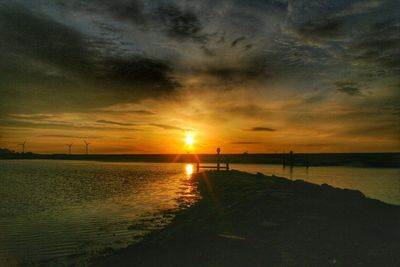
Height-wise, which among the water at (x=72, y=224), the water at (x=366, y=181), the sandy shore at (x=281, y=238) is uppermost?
the water at (x=366, y=181)

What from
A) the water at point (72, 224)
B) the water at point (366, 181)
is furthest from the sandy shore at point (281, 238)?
the water at point (366, 181)

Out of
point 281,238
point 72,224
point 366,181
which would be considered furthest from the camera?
point 366,181

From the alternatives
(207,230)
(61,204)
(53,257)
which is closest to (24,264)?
(53,257)

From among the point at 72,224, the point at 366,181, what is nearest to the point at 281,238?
the point at 72,224

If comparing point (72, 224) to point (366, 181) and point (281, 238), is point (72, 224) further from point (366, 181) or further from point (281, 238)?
point (366, 181)

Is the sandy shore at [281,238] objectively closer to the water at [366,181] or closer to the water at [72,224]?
the water at [72,224]

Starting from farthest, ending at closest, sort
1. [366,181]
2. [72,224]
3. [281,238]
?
[366,181], [72,224], [281,238]

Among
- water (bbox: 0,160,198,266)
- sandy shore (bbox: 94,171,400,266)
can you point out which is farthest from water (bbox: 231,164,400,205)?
water (bbox: 0,160,198,266)

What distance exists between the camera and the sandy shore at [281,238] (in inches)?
391

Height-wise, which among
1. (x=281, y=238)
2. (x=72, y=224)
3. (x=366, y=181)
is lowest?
(x=72, y=224)

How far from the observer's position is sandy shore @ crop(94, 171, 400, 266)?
9.94m

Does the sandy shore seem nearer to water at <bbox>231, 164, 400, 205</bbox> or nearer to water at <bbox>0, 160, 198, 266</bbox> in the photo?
water at <bbox>0, 160, 198, 266</bbox>

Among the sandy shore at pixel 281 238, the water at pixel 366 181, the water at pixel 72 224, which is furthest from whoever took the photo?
the water at pixel 366 181

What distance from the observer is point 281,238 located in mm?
12039
